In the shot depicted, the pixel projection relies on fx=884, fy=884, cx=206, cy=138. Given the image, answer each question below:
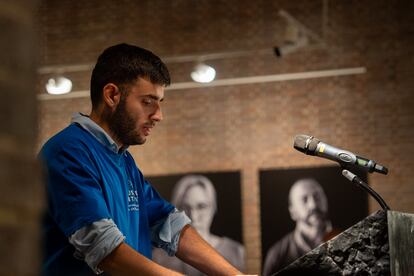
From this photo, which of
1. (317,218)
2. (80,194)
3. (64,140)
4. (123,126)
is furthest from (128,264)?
(317,218)

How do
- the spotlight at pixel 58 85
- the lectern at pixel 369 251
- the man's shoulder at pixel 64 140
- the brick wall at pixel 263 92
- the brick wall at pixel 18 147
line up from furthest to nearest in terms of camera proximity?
the spotlight at pixel 58 85
the brick wall at pixel 263 92
the man's shoulder at pixel 64 140
the lectern at pixel 369 251
the brick wall at pixel 18 147

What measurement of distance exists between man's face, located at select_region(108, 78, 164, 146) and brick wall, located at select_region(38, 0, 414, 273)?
7.94 m

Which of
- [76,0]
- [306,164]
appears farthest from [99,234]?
[76,0]

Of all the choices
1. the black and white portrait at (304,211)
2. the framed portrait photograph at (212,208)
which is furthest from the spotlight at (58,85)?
the black and white portrait at (304,211)

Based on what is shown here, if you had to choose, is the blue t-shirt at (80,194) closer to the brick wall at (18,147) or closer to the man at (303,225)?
the brick wall at (18,147)

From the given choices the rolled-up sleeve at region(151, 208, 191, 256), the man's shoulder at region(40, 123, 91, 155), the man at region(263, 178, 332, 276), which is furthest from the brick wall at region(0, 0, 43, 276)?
the man at region(263, 178, 332, 276)

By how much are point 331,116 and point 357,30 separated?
1.15 metres

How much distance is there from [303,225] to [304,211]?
0.17 meters

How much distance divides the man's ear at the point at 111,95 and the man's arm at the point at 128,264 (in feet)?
2.01

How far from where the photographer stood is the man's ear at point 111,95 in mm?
3008

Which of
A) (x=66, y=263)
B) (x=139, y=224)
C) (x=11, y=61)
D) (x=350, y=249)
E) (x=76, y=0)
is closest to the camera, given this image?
(x=11, y=61)

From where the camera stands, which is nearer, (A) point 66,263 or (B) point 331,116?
(A) point 66,263

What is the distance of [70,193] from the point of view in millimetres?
2643

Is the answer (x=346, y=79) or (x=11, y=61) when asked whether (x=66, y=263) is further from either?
(x=346, y=79)
